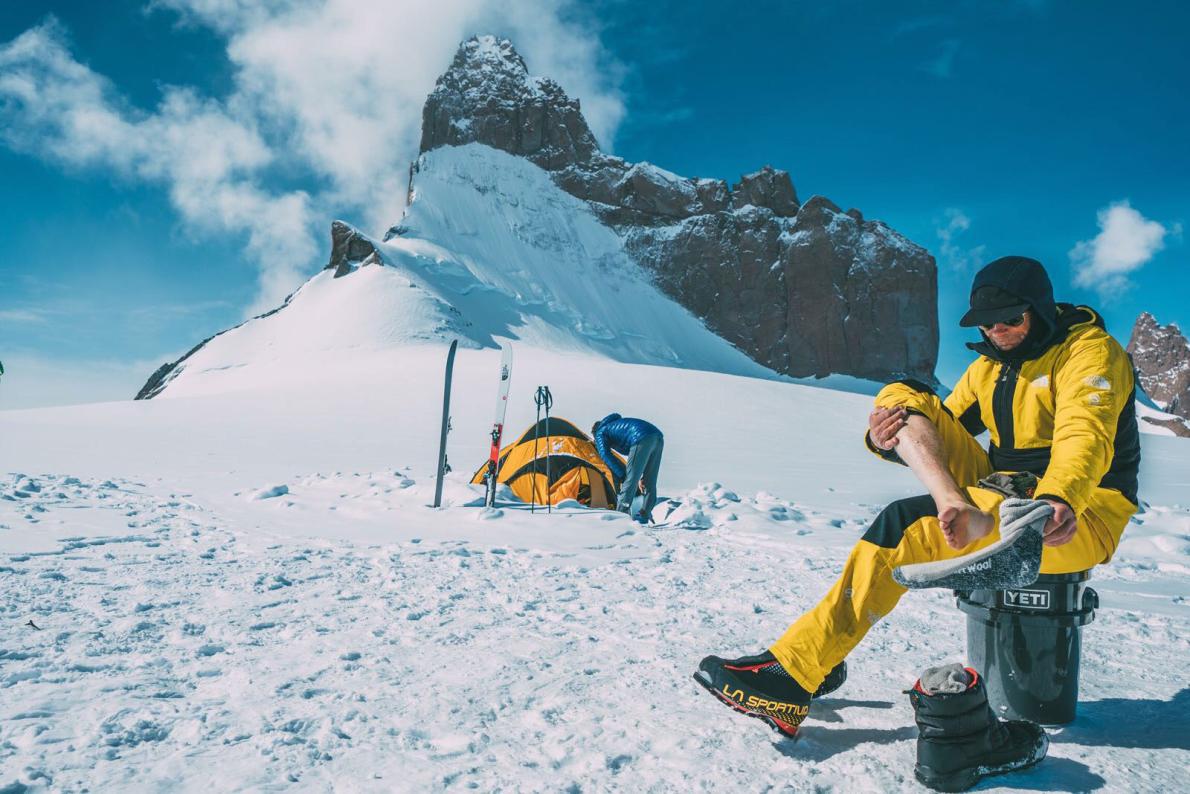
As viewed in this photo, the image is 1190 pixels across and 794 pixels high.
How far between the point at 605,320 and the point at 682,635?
306 feet

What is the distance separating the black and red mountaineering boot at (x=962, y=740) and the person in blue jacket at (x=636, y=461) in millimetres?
5388

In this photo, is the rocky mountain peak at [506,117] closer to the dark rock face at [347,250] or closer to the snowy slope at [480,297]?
the snowy slope at [480,297]

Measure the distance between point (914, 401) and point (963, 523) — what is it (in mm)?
531

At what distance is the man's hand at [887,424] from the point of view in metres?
2.41

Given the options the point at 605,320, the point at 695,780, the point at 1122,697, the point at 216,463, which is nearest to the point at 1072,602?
the point at 1122,697

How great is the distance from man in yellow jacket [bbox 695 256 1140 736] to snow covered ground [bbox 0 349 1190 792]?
27 centimetres

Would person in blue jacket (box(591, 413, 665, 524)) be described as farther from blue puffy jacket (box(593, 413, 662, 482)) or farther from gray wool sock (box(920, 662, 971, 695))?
gray wool sock (box(920, 662, 971, 695))

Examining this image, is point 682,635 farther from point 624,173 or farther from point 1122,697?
point 624,173

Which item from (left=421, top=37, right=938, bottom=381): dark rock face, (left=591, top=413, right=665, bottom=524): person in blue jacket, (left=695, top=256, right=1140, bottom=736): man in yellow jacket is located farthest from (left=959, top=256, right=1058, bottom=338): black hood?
(left=421, top=37, right=938, bottom=381): dark rock face

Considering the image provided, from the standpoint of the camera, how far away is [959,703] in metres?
1.96

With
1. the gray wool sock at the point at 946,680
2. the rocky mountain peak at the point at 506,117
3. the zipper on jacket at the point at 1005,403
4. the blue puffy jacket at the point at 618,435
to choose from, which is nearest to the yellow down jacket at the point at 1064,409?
the zipper on jacket at the point at 1005,403

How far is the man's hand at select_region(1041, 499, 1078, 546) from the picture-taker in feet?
6.31

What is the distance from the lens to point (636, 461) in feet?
25.1

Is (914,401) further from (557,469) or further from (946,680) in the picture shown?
(557,469)
